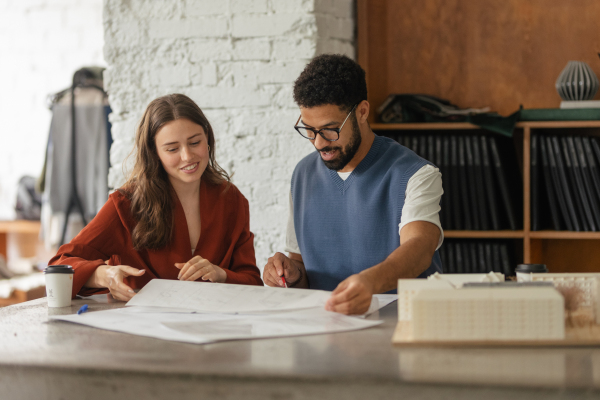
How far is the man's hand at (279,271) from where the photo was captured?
157 centimetres

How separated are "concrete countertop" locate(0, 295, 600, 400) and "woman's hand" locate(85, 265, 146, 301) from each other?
0.40m

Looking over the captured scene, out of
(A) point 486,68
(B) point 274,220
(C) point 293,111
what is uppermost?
(A) point 486,68

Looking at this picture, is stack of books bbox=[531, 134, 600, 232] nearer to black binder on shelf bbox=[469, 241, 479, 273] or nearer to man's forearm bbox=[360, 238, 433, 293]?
black binder on shelf bbox=[469, 241, 479, 273]

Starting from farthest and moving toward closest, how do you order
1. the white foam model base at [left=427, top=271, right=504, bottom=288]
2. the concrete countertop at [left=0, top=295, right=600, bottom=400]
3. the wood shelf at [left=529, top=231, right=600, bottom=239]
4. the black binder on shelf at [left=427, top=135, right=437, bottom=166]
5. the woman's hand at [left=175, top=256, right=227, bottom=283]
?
the black binder on shelf at [left=427, top=135, right=437, bottom=166]
the wood shelf at [left=529, top=231, right=600, bottom=239]
the woman's hand at [left=175, top=256, right=227, bottom=283]
the white foam model base at [left=427, top=271, right=504, bottom=288]
the concrete countertop at [left=0, top=295, right=600, bottom=400]

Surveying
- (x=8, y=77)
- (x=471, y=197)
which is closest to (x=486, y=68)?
(x=471, y=197)

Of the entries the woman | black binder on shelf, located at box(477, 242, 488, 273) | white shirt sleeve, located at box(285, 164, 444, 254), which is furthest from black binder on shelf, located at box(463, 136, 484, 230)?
the woman

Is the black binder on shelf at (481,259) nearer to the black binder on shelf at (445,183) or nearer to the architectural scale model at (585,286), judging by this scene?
the black binder on shelf at (445,183)

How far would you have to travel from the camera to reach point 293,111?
2.43 metres

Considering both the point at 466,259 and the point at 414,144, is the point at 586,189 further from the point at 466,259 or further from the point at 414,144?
the point at 414,144

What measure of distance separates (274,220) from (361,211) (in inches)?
32.0

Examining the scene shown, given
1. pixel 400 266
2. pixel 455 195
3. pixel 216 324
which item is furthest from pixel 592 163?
pixel 216 324

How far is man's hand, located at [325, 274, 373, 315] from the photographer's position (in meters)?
1.12

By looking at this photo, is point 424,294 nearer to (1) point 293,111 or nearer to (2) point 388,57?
(1) point 293,111

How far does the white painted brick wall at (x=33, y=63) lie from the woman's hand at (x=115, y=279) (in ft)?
9.56
